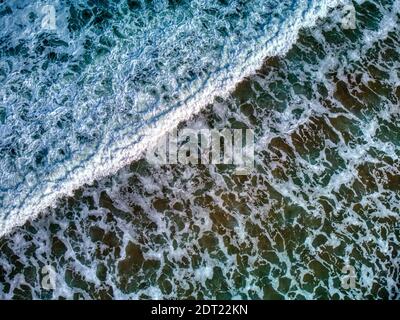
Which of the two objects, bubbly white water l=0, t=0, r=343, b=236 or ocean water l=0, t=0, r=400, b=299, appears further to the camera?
bubbly white water l=0, t=0, r=343, b=236

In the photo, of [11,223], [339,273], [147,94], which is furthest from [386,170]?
[11,223]

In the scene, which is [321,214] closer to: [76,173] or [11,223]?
[76,173]

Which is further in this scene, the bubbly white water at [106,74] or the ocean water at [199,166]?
the bubbly white water at [106,74]

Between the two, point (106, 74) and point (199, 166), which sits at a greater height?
point (106, 74)

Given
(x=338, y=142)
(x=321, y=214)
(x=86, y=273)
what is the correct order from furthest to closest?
(x=338, y=142), (x=321, y=214), (x=86, y=273)
